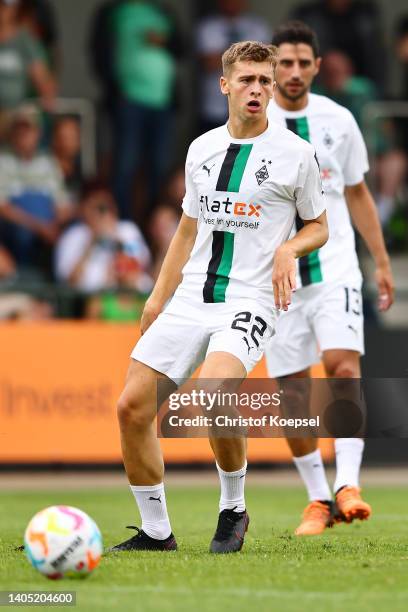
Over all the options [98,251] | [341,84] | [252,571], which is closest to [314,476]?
[252,571]

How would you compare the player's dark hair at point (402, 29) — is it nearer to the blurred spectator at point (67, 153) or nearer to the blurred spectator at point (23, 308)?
the blurred spectator at point (67, 153)

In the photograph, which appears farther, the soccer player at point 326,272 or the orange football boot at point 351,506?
the soccer player at point 326,272

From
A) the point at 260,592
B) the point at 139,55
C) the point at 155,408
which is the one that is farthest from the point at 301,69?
the point at 139,55

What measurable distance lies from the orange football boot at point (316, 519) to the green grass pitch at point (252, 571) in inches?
3.5

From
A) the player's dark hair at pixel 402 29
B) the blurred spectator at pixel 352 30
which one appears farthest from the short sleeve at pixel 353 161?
the player's dark hair at pixel 402 29

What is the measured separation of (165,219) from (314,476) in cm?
655

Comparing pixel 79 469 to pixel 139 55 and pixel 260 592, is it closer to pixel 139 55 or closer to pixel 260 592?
pixel 139 55

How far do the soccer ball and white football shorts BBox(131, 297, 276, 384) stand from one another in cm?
110

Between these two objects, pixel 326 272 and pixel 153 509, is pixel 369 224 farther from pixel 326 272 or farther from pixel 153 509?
pixel 153 509

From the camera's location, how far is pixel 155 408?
701cm

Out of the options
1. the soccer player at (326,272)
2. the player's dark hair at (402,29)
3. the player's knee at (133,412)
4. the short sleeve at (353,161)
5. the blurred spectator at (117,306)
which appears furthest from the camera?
the player's dark hair at (402,29)

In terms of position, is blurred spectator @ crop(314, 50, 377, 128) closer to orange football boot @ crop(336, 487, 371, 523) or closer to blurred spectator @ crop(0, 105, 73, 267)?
blurred spectator @ crop(0, 105, 73, 267)

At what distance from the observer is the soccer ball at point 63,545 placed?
606cm

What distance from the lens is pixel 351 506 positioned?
27.4 feet
